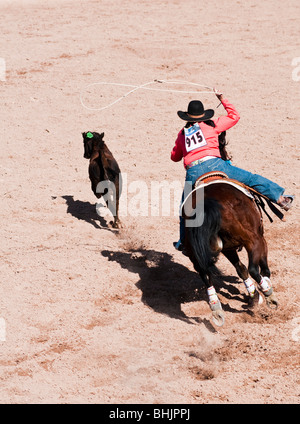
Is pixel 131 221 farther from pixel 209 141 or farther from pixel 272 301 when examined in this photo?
pixel 272 301

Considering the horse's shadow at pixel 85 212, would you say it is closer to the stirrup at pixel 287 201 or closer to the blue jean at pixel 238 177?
the blue jean at pixel 238 177

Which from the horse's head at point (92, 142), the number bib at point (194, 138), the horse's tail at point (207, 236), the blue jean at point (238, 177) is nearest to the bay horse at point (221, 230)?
the horse's tail at point (207, 236)

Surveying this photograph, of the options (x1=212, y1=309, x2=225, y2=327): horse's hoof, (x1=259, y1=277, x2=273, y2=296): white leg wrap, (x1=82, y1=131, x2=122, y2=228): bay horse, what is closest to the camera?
A: (x1=212, y1=309, x2=225, y2=327): horse's hoof

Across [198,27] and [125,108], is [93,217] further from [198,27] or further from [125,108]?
[198,27]

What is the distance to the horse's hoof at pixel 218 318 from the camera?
6.03 metres

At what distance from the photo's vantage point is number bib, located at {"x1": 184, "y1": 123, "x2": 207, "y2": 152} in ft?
21.7

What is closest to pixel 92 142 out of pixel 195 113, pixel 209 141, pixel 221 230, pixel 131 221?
pixel 131 221

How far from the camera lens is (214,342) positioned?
6043mm

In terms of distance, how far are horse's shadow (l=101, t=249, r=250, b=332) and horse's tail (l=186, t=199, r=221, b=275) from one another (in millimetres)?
804

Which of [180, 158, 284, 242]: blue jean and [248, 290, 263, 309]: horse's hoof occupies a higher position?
[180, 158, 284, 242]: blue jean

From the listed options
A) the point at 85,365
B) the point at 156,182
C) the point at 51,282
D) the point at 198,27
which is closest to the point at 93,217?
the point at 156,182

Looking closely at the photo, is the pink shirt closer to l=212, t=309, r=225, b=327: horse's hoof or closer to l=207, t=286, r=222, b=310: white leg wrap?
l=207, t=286, r=222, b=310: white leg wrap

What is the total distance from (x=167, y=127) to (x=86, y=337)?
6.54 m

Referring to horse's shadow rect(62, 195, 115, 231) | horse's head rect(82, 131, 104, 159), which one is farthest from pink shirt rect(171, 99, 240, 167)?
horse's shadow rect(62, 195, 115, 231)
